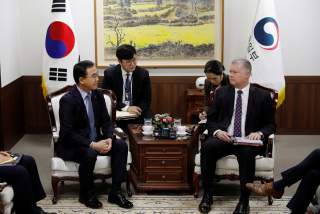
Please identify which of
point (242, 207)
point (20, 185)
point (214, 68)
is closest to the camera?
point (20, 185)

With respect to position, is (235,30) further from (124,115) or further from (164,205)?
(164,205)

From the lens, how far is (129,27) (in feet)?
24.1

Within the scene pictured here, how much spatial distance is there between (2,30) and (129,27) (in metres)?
1.62

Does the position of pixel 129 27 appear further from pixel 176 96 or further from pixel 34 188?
pixel 34 188

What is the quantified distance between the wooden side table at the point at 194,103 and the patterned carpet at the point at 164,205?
2.11 metres

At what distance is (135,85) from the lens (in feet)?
20.0

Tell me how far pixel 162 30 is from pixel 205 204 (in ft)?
10.2

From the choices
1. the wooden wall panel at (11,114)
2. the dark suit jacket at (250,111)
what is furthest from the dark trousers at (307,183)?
the wooden wall panel at (11,114)

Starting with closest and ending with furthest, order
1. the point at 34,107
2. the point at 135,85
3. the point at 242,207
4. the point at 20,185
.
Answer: the point at 20,185 < the point at 242,207 < the point at 135,85 < the point at 34,107

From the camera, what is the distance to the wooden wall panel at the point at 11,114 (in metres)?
6.53

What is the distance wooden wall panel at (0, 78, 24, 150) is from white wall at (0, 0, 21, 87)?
0.11m

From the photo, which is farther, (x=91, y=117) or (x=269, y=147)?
(x=91, y=117)

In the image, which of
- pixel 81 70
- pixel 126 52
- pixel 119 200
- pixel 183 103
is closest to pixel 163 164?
pixel 119 200

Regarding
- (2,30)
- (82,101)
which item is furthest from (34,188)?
(2,30)
